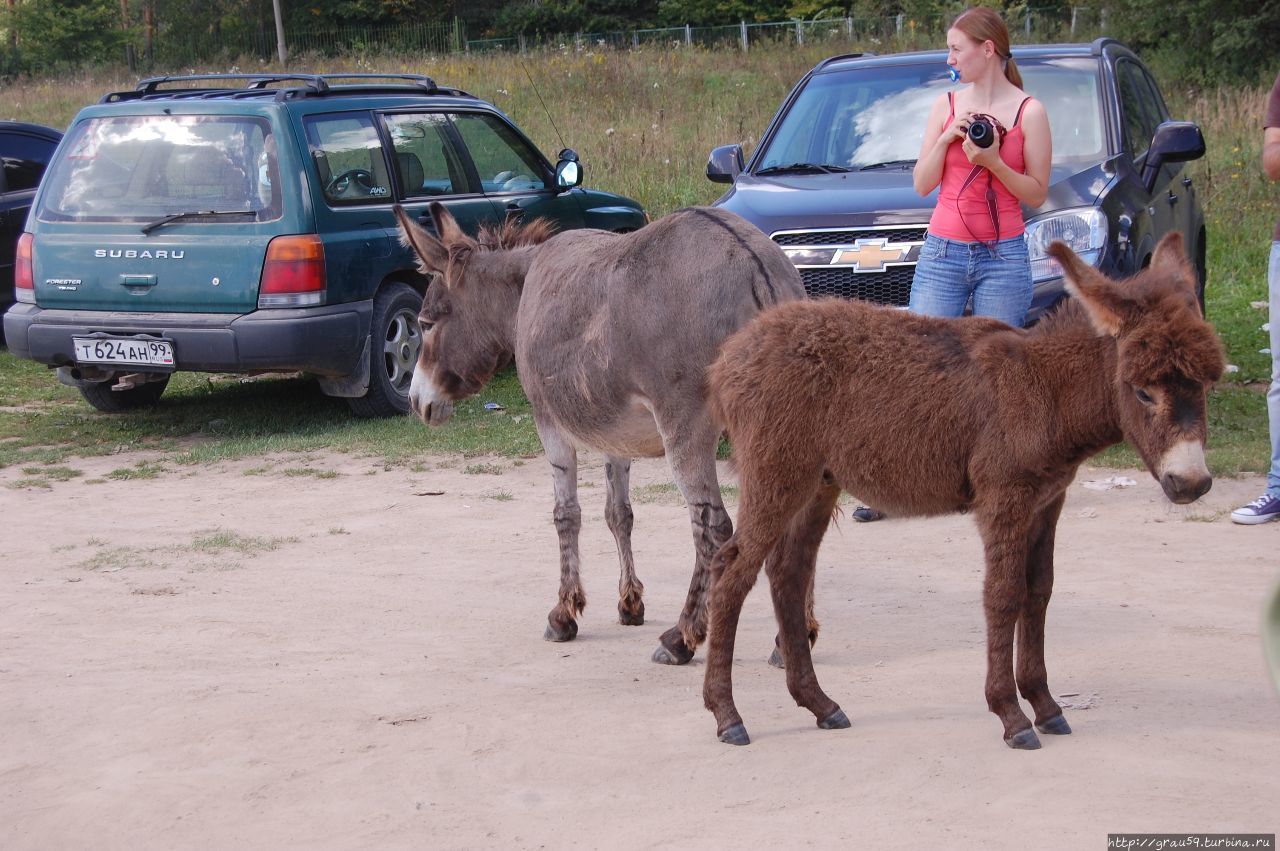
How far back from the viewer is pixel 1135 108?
9.10m

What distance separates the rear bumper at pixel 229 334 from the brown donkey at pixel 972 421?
17.1 ft

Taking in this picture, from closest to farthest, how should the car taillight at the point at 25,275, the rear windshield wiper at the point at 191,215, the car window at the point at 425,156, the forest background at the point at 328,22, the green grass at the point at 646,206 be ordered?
the rear windshield wiper at the point at 191,215 → the green grass at the point at 646,206 → the car taillight at the point at 25,275 → the car window at the point at 425,156 → the forest background at the point at 328,22

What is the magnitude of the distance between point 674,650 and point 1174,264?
2.36 meters

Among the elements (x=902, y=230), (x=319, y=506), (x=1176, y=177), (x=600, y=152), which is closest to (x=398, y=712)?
(x=319, y=506)

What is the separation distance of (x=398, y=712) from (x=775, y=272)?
209cm

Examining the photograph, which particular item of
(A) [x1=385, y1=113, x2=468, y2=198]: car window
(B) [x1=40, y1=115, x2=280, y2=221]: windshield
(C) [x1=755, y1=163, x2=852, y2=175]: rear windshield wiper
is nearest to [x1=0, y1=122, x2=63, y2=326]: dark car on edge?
(B) [x1=40, y1=115, x2=280, y2=221]: windshield

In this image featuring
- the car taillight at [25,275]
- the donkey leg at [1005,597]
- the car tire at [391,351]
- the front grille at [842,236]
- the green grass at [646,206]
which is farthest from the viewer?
the car tire at [391,351]

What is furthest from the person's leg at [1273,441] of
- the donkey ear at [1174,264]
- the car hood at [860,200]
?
the donkey ear at [1174,264]

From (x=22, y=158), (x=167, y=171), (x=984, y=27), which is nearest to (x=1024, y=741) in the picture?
(x=984, y=27)

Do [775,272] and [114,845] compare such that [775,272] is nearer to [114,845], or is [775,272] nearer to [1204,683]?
[1204,683]

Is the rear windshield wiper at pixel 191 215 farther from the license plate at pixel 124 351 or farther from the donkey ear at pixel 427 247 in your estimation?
the donkey ear at pixel 427 247

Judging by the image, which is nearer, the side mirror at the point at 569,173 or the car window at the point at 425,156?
the side mirror at the point at 569,173

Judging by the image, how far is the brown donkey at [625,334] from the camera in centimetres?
501

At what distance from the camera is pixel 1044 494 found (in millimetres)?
4023
